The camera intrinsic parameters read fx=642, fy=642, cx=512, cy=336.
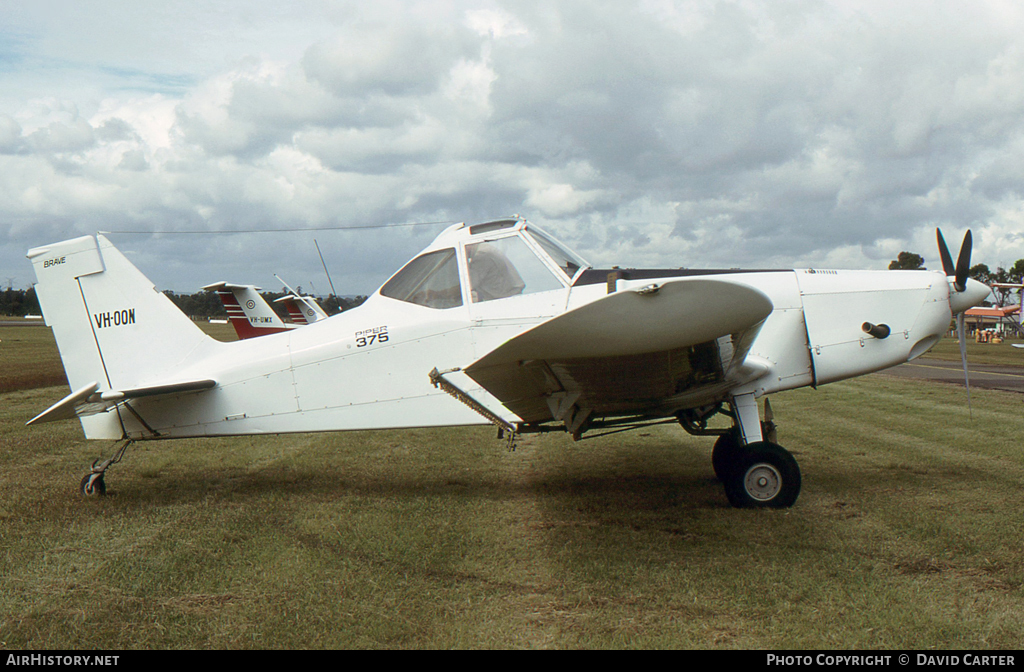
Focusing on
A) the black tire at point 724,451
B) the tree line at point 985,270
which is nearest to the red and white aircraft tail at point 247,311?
the black tire at point 724,451

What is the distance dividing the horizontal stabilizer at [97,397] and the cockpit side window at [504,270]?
8.86 ft

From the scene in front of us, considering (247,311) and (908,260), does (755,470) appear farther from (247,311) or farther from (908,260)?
(908,260)

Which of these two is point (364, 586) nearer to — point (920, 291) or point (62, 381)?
point (920, 291)

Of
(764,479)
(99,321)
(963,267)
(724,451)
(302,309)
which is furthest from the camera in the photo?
(302,309)

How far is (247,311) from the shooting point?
70.7 ft

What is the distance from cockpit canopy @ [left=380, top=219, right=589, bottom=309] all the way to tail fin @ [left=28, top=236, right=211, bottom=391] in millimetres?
2402

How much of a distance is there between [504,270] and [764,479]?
2.69 metres

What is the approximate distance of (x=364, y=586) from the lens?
12.5 ft

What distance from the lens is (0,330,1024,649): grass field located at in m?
3.26

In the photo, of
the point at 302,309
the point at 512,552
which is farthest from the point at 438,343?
the point at 302,309

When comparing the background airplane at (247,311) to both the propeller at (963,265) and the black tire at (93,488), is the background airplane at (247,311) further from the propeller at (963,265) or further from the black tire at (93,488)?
the propeller at (963,265)

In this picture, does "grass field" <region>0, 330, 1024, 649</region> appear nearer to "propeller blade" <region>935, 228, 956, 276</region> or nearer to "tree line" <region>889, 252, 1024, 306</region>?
"propeller blade" <region>935, 228, 956, 276</region>

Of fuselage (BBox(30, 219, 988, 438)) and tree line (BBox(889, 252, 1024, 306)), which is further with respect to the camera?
tree line (BBox(889, 252, 1024, 306))

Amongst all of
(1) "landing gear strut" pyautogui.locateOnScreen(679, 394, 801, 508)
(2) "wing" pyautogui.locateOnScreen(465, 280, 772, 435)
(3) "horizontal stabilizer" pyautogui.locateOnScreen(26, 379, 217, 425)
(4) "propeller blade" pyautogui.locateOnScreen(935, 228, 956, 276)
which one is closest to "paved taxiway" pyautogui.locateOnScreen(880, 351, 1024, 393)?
(4) "propeller blade" pyautogui.locateOnScreen(935, 228, 956, 276)
